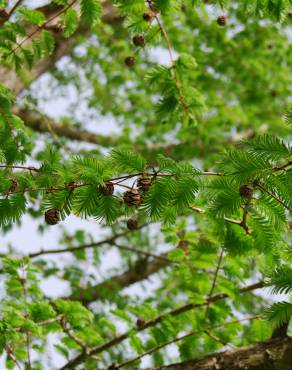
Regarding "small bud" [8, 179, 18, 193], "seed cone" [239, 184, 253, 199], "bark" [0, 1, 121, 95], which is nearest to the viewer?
"seed cone" [239, 184, 253, 199]

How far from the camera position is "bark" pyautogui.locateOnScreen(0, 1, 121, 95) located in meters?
2.91

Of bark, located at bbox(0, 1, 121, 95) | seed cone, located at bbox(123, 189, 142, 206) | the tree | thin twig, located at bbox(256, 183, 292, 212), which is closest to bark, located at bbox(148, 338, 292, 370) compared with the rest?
the tree

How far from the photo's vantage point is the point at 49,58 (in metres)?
3.47

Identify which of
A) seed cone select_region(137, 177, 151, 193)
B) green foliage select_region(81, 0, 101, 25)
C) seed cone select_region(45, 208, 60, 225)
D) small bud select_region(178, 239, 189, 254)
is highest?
green foliage select_region(81, 0, 101, 25)

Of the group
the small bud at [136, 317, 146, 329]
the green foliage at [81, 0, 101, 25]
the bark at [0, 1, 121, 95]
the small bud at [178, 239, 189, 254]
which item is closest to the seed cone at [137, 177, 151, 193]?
the green foliage at [81, 0, 101, 25]

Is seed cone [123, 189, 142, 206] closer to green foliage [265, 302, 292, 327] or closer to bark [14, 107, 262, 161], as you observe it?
green foliage [265, 302, 292, 327]

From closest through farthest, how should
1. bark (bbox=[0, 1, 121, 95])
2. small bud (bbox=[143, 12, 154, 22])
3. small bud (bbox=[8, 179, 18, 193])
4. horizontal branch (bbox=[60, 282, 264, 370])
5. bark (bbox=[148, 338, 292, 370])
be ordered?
small bud (bbox=[8, 179, 18, 193]) < bark (bbox=[148, 338, 292, 370]) < small bud (bbox=[143, 12, 154, 22]) < horizontal branch (bbox=[60, 282, 264, 370]) < bark (bbox=[0, 1, 121, 95])

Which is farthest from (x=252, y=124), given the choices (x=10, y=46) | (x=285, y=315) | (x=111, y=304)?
(x=285, y=315)

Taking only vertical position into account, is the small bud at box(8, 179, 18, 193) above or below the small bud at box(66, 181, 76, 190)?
above

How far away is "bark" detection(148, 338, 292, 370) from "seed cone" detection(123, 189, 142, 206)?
0.85 meters

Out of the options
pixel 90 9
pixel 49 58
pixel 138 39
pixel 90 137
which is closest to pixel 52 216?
pixel 90 9

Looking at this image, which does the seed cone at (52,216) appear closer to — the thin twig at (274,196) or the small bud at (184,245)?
the thin twig at (274,196)

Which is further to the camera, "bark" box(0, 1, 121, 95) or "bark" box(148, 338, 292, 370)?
"bark" box(0, 1, 121, 95)

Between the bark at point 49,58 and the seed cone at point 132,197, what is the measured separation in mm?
1788
